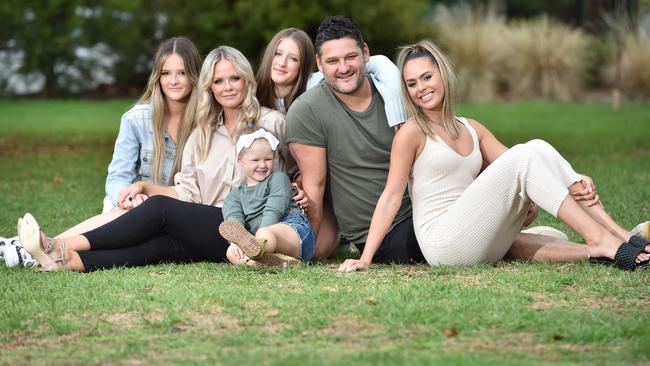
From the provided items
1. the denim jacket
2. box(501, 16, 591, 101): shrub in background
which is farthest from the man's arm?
box(501, 16, 591, 101): shrub in background

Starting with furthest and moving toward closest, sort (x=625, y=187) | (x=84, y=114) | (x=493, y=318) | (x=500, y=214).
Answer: (x=84, y=114) → (x=625, y=187) → (x=500, y=214) → (x=493, y=318)

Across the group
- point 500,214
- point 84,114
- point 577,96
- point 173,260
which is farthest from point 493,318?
point 577,96

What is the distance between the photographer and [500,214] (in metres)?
6.39

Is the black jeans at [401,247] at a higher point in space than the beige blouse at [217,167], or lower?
lower

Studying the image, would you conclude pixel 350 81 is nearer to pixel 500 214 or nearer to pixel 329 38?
pixel 329 38

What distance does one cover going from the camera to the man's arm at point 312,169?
6789mm

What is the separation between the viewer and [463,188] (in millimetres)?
6602

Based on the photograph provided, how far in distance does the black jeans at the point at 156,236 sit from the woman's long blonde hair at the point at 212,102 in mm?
401

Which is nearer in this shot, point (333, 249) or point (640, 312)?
point (640, 312)

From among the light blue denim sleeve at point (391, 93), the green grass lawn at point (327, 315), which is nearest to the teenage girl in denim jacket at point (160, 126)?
the green grass lawn at point (327, 315)

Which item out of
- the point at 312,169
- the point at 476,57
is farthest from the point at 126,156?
the point at 476,57

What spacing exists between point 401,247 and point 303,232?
21.8 inches

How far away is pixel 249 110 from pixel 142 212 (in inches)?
33.7

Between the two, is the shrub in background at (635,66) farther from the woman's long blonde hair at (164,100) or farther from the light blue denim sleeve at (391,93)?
the light blue denim sleeve at (391,93)
